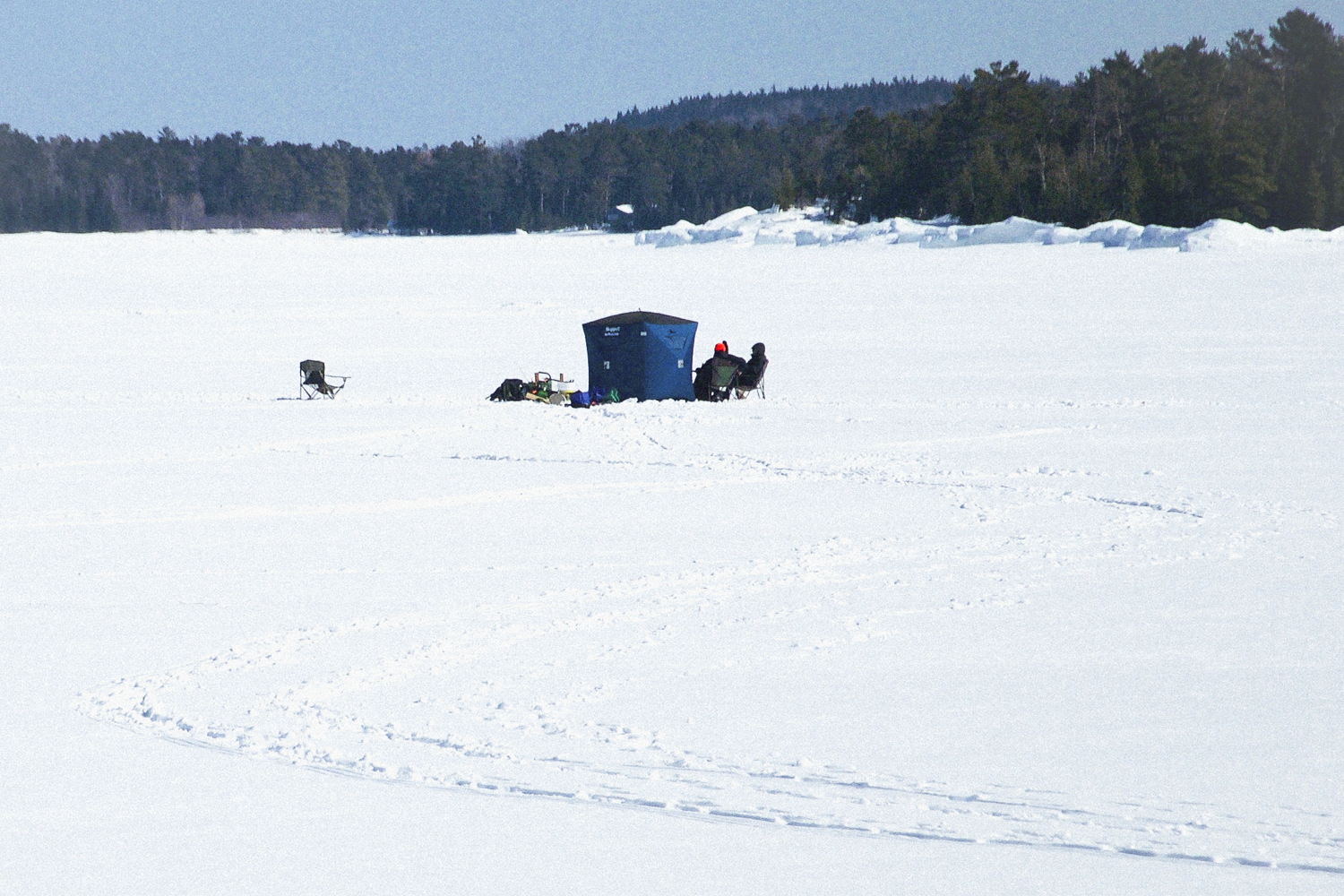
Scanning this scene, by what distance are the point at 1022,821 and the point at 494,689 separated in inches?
77.6

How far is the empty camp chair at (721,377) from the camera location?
15.2 metres

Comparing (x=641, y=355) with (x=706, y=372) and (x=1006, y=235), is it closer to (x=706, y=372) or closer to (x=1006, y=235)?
(x=706, y=372)

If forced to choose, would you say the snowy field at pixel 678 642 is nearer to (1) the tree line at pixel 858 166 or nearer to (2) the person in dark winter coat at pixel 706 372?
(2) the person in dark winter coat at pixel 706 372

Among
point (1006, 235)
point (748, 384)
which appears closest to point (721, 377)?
point (748, 384)

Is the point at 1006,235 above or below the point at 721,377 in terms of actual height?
above

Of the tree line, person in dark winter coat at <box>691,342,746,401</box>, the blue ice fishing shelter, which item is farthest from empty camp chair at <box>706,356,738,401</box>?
the tree line

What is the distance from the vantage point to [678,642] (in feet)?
19.2

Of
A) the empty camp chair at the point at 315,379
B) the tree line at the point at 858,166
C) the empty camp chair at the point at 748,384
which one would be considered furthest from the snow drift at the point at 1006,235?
the empty camp chair at the point at 315,379

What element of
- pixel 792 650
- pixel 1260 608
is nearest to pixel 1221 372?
pixel 1260 608

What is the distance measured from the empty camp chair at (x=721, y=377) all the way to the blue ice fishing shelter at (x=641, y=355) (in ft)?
1.20

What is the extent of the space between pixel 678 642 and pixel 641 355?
383 inches

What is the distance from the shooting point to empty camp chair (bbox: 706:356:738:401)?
1525 centimetres

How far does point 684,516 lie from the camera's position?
8.77m

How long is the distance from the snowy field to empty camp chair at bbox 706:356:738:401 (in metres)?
0.73
